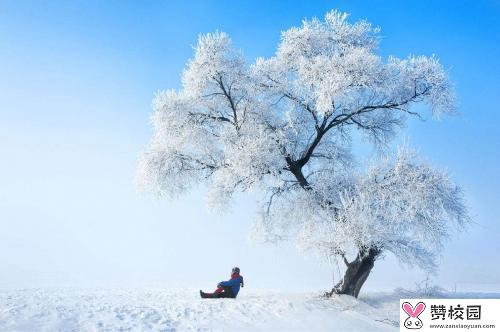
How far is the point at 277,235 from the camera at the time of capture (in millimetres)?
18672

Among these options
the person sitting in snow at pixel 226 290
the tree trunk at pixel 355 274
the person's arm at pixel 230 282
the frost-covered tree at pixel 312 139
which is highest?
the frost-covered tree at pixel 312 139

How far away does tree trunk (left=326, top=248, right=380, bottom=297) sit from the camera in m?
16.8

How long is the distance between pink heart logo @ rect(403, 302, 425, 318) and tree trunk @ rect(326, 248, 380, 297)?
172 inches

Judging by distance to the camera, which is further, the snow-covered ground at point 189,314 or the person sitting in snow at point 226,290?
the person sitting in snow at point 226,290

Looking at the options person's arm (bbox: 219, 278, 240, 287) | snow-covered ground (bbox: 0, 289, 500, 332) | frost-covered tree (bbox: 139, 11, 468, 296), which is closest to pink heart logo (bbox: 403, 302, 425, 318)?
snow-covered ground (bbox: 0, 289, 500, 332)

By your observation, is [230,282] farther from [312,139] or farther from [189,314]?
[312,139]

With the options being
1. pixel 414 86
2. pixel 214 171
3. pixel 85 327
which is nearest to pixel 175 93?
pixel 214 171

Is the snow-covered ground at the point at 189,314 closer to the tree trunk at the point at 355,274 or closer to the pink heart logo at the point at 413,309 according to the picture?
the pink heart logo at the point at 413,309

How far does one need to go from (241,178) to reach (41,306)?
26.4 feet

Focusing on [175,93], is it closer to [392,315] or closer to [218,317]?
[218,317]

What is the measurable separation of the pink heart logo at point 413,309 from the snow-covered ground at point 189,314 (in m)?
Answer: 0.73

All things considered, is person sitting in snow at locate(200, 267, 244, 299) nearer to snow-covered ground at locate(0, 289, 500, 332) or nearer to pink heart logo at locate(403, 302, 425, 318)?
snow-covered ground at locate(0, 289, 500, 332)

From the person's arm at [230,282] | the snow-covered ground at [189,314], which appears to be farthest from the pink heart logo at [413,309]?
the person's arm at [230,282]

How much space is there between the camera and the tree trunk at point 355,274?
55.2 ft
